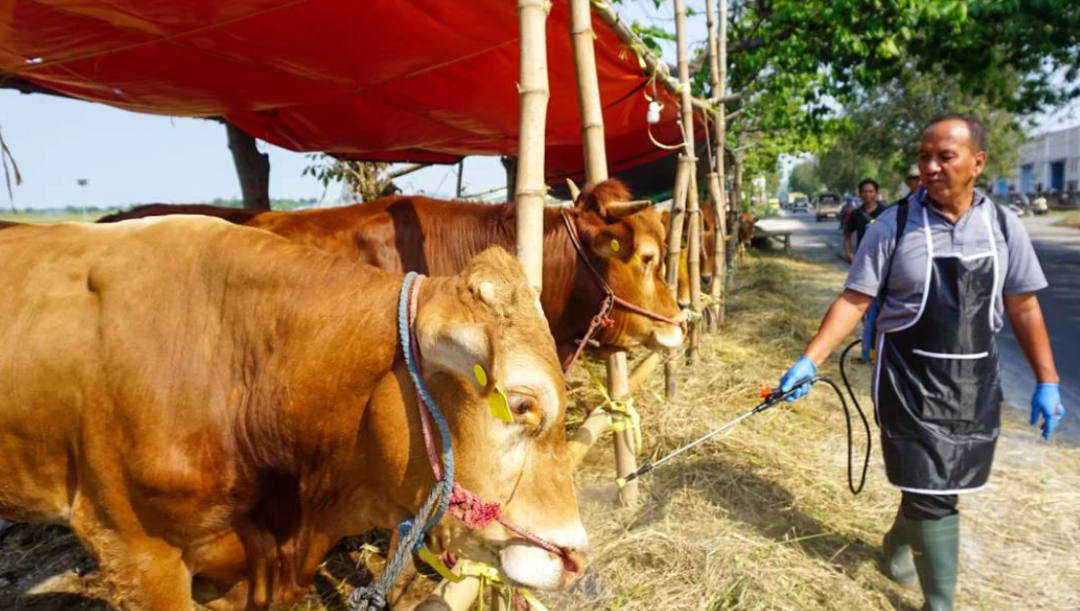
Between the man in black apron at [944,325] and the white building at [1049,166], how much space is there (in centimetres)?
5624

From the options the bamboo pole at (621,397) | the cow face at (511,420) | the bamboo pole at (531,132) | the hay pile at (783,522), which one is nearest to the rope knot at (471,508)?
the cow face at (511,420)

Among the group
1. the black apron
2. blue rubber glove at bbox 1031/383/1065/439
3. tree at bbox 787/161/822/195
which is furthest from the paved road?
tree at bbox 787/161/822/195

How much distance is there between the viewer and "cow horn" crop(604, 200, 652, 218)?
3.49m

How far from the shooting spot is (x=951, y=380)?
2.64 meters

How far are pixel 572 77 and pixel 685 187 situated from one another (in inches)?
40.6

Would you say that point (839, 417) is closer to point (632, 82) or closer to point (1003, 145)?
point (632, 82)

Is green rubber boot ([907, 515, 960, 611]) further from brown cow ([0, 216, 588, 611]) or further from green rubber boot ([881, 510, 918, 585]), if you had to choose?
brown cow ([0, 216, 588, 611])

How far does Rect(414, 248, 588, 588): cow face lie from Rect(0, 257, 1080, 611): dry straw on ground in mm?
1325

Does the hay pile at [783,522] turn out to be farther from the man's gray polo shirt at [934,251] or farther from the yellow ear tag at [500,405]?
the yellow ear tag at [500,405]

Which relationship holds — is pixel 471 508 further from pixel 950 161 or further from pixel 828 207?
pixel 828 207

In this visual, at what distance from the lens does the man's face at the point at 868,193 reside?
837 cm

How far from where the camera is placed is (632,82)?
190 inches

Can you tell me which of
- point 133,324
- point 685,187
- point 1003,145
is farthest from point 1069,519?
point 1003,145

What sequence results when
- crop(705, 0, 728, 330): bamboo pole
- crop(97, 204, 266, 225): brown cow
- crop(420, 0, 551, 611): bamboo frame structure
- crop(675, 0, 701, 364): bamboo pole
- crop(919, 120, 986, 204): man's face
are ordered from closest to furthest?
crop(420, 0, 551, 611): bamboo frame structure → crop(919, 120, 986, 204): man's face → crop(97, 204, 266, 225): brown cow → crop(675, 0, 701, 364): bamboo pole → crop(705, 0, 728, 330): bamboo pole
